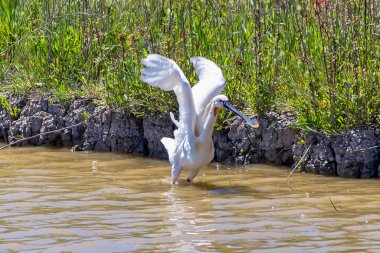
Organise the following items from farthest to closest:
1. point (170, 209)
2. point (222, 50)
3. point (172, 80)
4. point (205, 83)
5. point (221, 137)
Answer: point (222, 50) < point (221, 137) < point (205, 83) < point (172, 80) < point (170, 209)

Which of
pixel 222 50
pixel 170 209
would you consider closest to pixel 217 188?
pixel 170 209

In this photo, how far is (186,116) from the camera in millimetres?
7754

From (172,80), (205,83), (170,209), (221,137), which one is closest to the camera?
(170,209)

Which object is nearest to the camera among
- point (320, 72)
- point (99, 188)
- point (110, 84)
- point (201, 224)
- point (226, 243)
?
point (226, 243)

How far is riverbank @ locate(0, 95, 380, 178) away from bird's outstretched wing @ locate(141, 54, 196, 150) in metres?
0.61

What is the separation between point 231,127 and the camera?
834 cm

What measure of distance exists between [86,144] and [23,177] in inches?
51.0

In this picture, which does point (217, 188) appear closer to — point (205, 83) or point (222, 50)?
point (205, 83)

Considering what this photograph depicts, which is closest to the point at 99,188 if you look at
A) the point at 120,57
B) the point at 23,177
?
the point at 23,177

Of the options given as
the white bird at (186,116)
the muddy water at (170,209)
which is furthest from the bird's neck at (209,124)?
the muddy water at (170,209)

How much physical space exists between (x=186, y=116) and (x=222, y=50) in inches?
50.7

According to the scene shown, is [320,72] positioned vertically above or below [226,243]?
above

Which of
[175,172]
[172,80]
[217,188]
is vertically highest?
[172,80]

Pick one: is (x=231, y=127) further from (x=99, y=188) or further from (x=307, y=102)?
(x=99, y=188)
